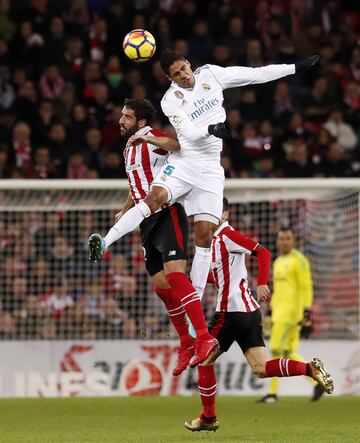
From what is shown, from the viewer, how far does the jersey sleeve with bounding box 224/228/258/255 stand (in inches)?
410

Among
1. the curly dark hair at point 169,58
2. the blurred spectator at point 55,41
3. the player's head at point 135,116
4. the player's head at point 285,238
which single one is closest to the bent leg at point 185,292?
the player's head at point 135,116

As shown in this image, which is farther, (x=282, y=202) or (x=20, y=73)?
(x=20, y=73)

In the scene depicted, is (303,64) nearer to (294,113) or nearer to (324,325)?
A: (324,325)

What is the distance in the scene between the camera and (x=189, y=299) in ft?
33.0

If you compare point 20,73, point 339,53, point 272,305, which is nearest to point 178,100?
point 272,305

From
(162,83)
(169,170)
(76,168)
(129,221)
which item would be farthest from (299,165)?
(129,221)

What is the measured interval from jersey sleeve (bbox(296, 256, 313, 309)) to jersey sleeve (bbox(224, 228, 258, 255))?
14.4 ft

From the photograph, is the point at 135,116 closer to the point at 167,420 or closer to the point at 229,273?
the point at 229,273

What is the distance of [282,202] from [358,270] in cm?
132

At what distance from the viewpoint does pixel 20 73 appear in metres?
18.5

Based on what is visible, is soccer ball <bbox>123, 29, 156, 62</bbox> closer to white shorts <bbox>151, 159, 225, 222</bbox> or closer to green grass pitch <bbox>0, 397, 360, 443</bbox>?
white shorts <bbox>151, 159, 225, 222</bbox>

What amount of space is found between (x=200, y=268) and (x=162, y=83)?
874 cm

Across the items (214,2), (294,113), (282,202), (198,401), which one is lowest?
(198,401)

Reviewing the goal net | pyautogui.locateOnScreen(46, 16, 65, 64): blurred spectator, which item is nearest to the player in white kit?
the goal net
